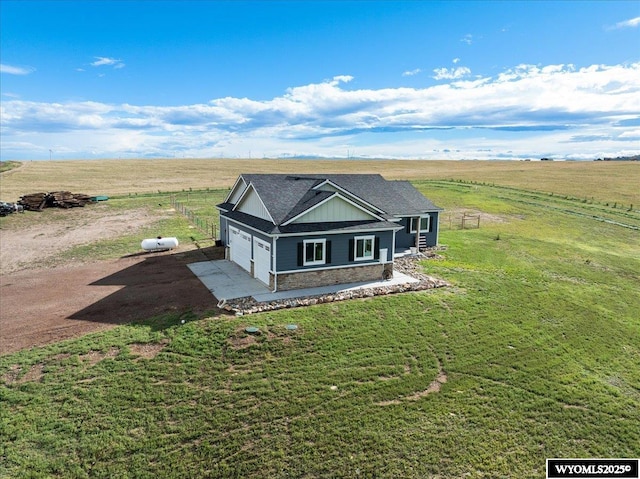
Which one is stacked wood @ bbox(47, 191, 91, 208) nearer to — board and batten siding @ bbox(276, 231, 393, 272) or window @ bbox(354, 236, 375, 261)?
board and batten siding @ bbox(276, 231, 393, 272)

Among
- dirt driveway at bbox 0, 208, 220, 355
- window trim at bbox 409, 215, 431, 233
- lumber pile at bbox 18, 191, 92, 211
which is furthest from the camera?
lumber pile at bbox 18, 191, 92, 211

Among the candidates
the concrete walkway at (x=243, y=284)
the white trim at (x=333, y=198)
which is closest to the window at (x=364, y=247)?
the white trim at (x=333, y=198)

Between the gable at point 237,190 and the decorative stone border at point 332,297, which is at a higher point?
the gable at point 237,190

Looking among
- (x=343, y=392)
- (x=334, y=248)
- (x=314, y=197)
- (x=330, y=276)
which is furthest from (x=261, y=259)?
(x=343, y=392)

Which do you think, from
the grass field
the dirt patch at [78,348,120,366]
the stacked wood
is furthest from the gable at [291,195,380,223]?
the stacked wood

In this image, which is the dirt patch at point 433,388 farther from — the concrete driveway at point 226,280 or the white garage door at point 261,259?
the white garage door at point 261,259

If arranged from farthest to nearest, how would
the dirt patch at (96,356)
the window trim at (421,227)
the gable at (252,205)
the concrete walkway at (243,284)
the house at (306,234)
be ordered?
the window trim at (421,227)
the gable at (252,205)
the house at (306,234)
the concrete walkway at (243,284)
the dirt patch at (96,356)

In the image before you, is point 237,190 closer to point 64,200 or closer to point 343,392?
point 343,392
